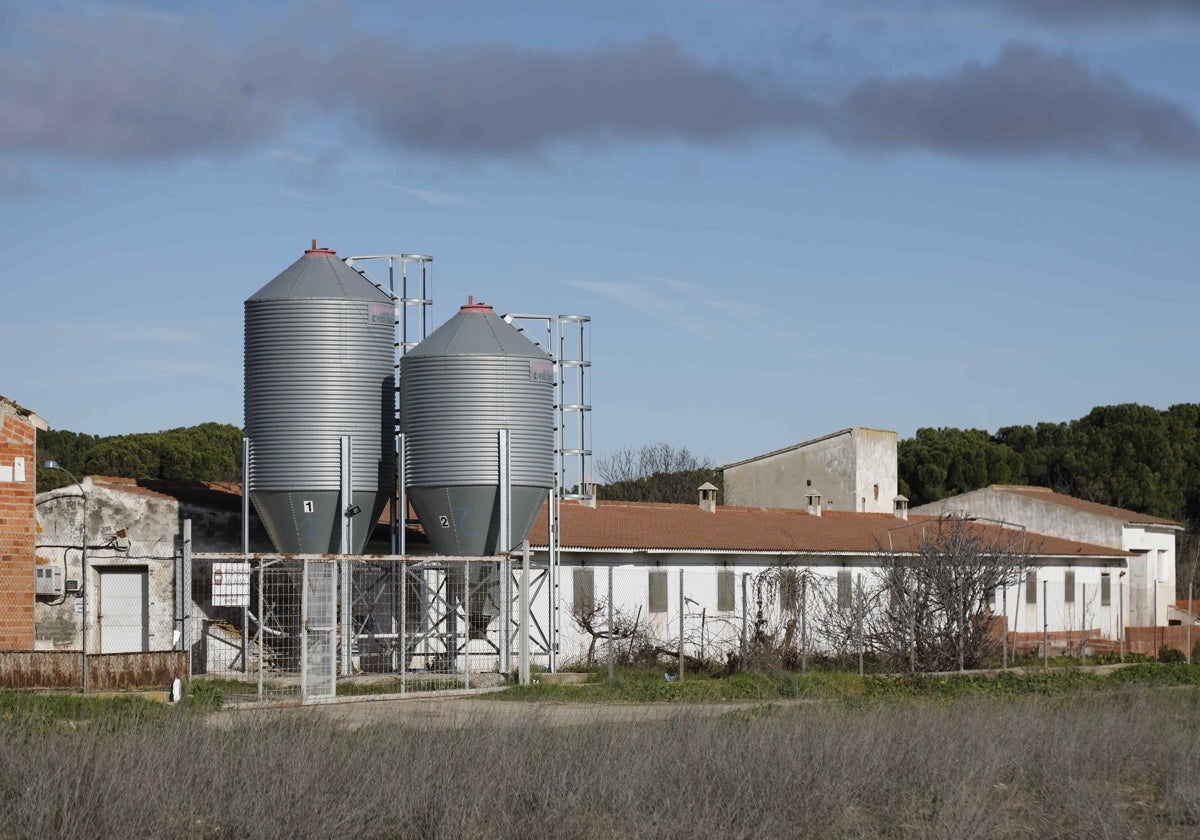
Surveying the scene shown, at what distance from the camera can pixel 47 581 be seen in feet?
79.7

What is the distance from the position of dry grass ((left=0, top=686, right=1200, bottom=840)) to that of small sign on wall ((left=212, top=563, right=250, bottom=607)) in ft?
29.6

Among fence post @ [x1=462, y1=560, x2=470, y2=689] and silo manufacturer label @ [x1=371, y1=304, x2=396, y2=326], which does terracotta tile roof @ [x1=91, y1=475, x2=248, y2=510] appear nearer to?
silo manufacturer label @ [x1=371, y1=304, x2=396, y2=326]

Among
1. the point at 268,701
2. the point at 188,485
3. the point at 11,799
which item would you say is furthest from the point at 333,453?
the point at 11,799

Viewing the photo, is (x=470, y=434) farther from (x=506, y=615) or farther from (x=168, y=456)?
Answer: (x=168, y=456)

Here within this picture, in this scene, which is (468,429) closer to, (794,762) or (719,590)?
(719,590)

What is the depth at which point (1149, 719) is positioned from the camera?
16.9m

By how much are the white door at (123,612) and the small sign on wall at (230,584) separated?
4.99 feet

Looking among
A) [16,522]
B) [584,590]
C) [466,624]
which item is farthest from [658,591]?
[16,522]

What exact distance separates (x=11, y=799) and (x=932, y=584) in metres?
18.8

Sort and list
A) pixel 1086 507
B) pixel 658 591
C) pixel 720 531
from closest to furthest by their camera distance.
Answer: pixel 658 591 < pixel 720 531 < pixel 1086 507

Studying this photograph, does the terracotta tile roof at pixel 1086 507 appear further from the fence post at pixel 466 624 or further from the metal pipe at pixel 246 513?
the metal pipe at pixel 246 513

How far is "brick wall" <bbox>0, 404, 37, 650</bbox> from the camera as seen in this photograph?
67.7ft

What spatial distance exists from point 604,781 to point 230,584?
13.3 metres

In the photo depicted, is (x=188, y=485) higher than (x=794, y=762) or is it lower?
higher
